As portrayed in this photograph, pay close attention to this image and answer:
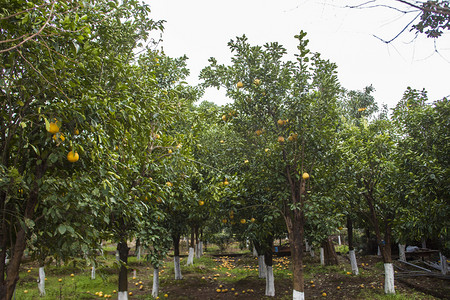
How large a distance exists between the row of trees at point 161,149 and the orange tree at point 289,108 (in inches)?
1.1

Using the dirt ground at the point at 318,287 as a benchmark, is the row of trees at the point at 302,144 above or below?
above

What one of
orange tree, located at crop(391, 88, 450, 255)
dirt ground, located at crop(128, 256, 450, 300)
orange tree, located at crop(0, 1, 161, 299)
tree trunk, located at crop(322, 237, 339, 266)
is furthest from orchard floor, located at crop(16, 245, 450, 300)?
orange tree, located at crop(0, 1, 161, 299)

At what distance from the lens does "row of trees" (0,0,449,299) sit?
10.1 ft

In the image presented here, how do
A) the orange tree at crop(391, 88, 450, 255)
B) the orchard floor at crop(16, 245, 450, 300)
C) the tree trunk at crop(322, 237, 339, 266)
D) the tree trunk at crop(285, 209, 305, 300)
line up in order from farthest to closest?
the tree trunk at crop(322, 237, 339, 266)
the orchard floor at crop(16, 245, 450, 300)
the tree trunk at crop(285, 209, 305, 300)
the orange tree at crop(391, 88, 450, 255)

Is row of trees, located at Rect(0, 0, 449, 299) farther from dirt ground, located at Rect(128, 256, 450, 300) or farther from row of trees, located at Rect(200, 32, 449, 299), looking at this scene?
dirt ground, located at Rect(128, 256, 450, 300)

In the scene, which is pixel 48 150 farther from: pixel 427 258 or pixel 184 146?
pixel 427 258

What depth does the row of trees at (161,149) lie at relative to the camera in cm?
308

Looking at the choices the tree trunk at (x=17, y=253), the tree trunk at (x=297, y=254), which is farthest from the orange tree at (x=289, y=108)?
the tree trunk at (x=17, y=253)

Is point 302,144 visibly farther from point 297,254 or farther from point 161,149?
point 161,149

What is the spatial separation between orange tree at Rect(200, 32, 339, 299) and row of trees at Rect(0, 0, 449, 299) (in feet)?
0.09

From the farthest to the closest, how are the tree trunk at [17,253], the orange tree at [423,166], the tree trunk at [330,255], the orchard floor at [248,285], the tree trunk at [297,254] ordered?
the tree trunk at [330,255] → the orchard floor at [248,285] → the tree trunk at [297,254] → the orange tree at [423,166] → the tree trunk at [17,253]

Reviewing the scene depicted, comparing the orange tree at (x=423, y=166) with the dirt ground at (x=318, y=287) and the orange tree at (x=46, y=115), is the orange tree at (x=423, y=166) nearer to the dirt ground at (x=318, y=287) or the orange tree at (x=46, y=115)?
the dirt ground at (x=318, y=287)

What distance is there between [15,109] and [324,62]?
17.3 ft

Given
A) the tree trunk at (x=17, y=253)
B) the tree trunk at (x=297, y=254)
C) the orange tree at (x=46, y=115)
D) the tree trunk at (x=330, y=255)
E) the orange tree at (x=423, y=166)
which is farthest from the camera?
the tree trunk at (x=330, y=255)
